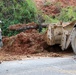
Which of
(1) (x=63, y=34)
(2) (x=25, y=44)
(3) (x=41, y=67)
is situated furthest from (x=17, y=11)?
(3) (x=41, y=67)

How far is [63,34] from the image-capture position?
552 inches

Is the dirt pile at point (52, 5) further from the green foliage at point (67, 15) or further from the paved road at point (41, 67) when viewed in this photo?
the paved road at point (41, 67)

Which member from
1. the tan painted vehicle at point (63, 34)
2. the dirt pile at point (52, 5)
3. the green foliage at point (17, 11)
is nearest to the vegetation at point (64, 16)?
the dirt pile at point (52, 5)

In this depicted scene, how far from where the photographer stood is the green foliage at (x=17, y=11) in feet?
63.6

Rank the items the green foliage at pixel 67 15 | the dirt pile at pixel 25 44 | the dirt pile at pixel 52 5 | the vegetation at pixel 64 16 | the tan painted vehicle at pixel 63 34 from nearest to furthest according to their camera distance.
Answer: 1. the tan painted vehicle at pixel 63 34
2. the dirt pile at pixel 25 44
3. the vegetation at pixel 64 16
4. the green foliage at pixel 67 15
5. the dirt pile at pixel 52 5

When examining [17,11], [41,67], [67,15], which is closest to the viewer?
[41,67]

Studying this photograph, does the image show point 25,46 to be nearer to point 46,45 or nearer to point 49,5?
point 46,45

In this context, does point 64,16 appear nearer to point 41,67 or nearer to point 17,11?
point 17,11

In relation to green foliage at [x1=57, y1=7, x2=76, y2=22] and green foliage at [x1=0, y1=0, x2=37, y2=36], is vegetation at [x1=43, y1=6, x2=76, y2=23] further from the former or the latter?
green foliage at [x1=0, y1=0, x2=37, y2=36]

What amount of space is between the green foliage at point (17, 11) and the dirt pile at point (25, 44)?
13.0ft

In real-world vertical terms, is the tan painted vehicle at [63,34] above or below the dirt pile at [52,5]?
above

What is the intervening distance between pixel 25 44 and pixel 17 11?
523 centimetres

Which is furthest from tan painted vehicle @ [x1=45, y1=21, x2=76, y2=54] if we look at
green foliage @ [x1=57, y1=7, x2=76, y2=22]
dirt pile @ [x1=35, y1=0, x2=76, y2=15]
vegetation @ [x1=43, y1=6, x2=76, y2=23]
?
dirt pile @ [x1=35, y1=0, x2=76, y2=15]

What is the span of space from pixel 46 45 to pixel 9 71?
437 centimetres
